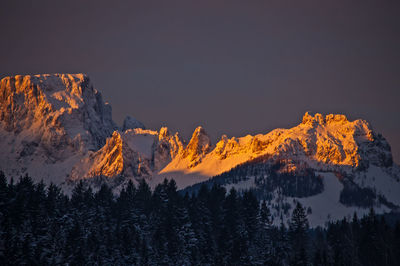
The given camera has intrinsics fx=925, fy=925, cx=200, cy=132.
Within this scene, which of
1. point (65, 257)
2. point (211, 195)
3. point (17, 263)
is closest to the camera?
point (17, 263)

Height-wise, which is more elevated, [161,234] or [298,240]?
[161,234]

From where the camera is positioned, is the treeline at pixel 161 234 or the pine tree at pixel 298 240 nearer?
the treeline at pixel 161 234

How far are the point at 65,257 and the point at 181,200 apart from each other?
3764 centimetres

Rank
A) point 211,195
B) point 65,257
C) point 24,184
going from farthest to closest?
point 211,195 < point 24,184 < point 65,257

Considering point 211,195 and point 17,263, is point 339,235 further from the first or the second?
point 17,263

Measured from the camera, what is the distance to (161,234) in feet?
547

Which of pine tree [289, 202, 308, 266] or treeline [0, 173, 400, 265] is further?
pine tree [289, 202, 308, 266]

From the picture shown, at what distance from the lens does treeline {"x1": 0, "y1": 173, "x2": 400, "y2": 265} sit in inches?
5896

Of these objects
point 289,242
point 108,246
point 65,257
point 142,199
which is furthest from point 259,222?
point 65,257

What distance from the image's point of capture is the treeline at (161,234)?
149750 mm

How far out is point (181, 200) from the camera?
18200 cm

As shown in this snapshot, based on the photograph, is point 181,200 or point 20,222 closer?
point 20,222

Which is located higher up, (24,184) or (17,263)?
(24,184)

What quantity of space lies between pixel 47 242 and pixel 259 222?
1930 inches
